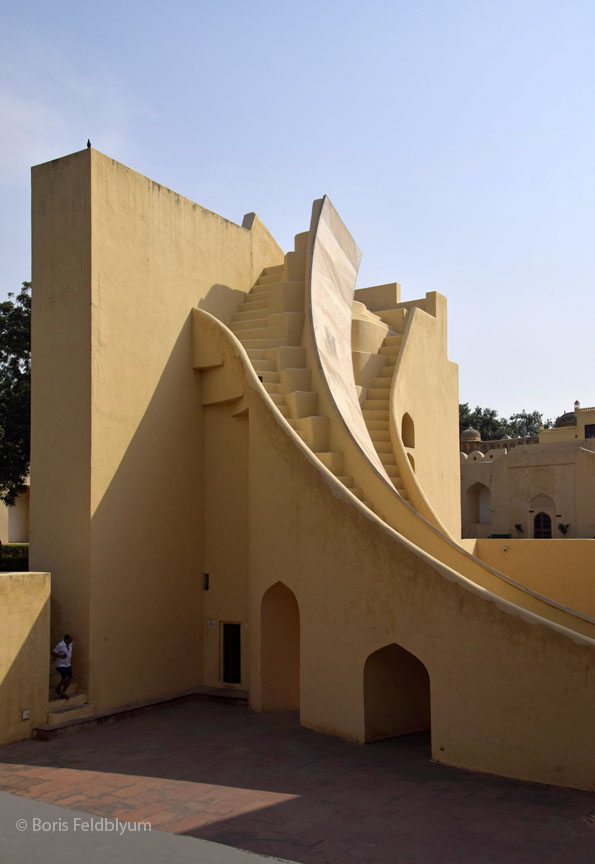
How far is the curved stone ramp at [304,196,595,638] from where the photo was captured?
9.35m

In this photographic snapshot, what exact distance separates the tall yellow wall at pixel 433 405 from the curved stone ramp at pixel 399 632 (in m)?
3.91

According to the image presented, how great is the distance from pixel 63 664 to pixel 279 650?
2.75 meters

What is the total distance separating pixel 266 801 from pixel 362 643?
2225 millimetres

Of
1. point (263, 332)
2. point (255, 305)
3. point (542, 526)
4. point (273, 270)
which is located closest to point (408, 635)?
point (263, 332)

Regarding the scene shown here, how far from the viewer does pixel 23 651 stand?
9.18m

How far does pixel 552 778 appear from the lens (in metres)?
7.37

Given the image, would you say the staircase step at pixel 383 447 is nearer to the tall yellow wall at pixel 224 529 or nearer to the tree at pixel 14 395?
the tall yellow wall at pixel 224 529

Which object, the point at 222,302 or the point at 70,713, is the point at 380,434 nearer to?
the point at 222,302

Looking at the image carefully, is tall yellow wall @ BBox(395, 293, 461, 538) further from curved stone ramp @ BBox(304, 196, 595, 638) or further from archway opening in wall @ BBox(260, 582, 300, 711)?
archway opening in wall @ BBox(260, 582, 300, 711)

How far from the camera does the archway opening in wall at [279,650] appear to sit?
1046cm

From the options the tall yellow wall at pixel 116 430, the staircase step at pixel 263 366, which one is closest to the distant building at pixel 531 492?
the staircase step at pixel 263 366

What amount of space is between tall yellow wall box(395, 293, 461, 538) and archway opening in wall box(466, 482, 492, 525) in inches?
388

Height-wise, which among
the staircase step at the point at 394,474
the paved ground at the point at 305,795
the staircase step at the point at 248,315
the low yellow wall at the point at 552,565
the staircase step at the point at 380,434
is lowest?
the paved ground at the point at 305,795

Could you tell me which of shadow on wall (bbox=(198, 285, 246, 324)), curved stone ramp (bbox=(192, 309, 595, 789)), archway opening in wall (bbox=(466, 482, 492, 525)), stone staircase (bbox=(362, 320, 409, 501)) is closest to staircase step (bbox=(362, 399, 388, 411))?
stone staircase (bbox=(362, 320, 409, 501))
